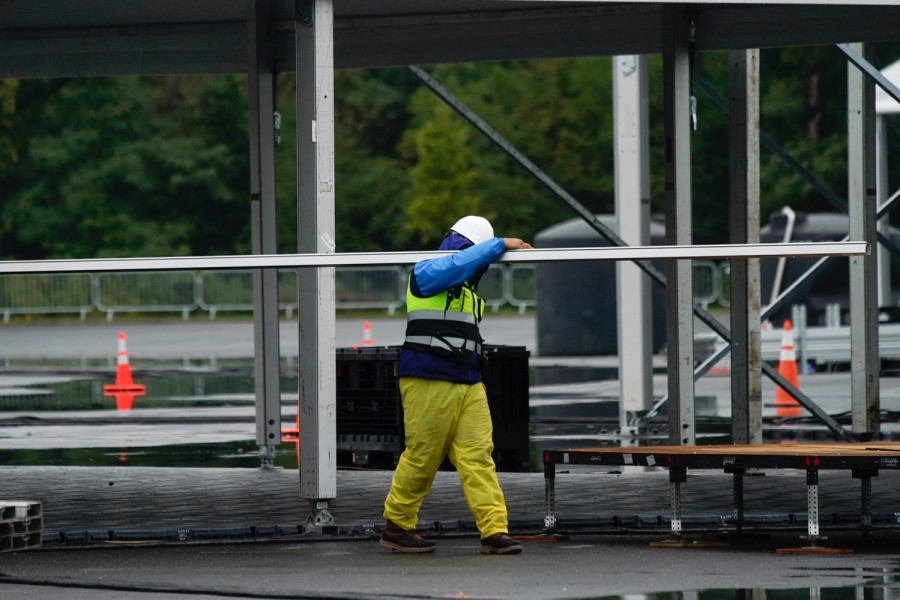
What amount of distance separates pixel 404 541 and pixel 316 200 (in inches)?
86.5

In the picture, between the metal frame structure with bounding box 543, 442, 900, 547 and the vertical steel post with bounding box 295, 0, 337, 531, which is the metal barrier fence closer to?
the vertical steel post with bounding box 295, 0, 337, 531

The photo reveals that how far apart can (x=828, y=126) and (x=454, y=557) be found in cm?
5053

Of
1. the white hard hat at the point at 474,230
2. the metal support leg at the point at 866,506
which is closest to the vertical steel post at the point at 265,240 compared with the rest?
the white hard hat at the point at 474,230

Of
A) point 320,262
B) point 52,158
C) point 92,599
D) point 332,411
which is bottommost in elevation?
point 92,599

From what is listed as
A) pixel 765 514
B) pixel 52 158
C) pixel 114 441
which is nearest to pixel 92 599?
pixel 765 514

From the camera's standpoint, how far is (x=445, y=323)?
33.3 ft

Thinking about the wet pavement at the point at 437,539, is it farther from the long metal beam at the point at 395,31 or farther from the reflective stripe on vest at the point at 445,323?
the long metal beam at the point at 395,31

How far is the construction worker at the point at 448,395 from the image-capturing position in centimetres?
1005

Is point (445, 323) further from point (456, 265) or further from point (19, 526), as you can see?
point (19, 526)

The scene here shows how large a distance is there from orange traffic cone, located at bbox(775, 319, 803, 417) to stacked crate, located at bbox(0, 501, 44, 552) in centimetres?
1211

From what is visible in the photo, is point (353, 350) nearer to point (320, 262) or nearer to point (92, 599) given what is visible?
point (320, 262)

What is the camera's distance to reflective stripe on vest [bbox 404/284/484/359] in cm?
1012

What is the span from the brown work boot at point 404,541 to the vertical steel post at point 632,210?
717 centimetres

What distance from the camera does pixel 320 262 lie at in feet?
33.2
